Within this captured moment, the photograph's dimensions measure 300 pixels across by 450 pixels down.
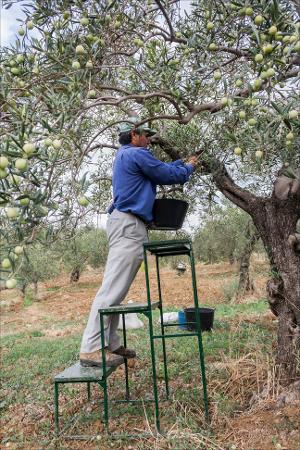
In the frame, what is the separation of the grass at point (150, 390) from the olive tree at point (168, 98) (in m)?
0.57

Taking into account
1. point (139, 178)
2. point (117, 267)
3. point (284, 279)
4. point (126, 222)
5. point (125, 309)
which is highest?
point (139, 178)

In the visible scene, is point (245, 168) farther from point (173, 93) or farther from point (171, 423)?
point (171, 423)

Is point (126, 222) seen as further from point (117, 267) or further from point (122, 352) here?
point (122, 352)

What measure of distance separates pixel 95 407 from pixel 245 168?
10.5ft

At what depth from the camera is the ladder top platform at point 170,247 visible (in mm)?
3782

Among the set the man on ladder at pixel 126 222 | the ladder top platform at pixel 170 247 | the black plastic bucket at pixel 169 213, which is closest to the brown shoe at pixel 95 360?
the man on ladder at pixel 126 222

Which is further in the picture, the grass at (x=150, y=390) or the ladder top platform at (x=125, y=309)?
the grass at (x=150, y=390)

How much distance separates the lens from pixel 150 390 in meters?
4.91

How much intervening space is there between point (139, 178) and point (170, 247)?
0.66m

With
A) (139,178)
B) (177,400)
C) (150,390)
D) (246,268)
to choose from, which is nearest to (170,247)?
(139,178)

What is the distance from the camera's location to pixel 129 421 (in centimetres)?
418

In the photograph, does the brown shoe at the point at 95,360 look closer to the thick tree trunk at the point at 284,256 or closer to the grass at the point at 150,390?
the grass at the point at 150,390

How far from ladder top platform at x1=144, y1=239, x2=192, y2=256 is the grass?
1.31m

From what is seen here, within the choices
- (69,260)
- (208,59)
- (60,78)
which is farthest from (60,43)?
(69,260)
